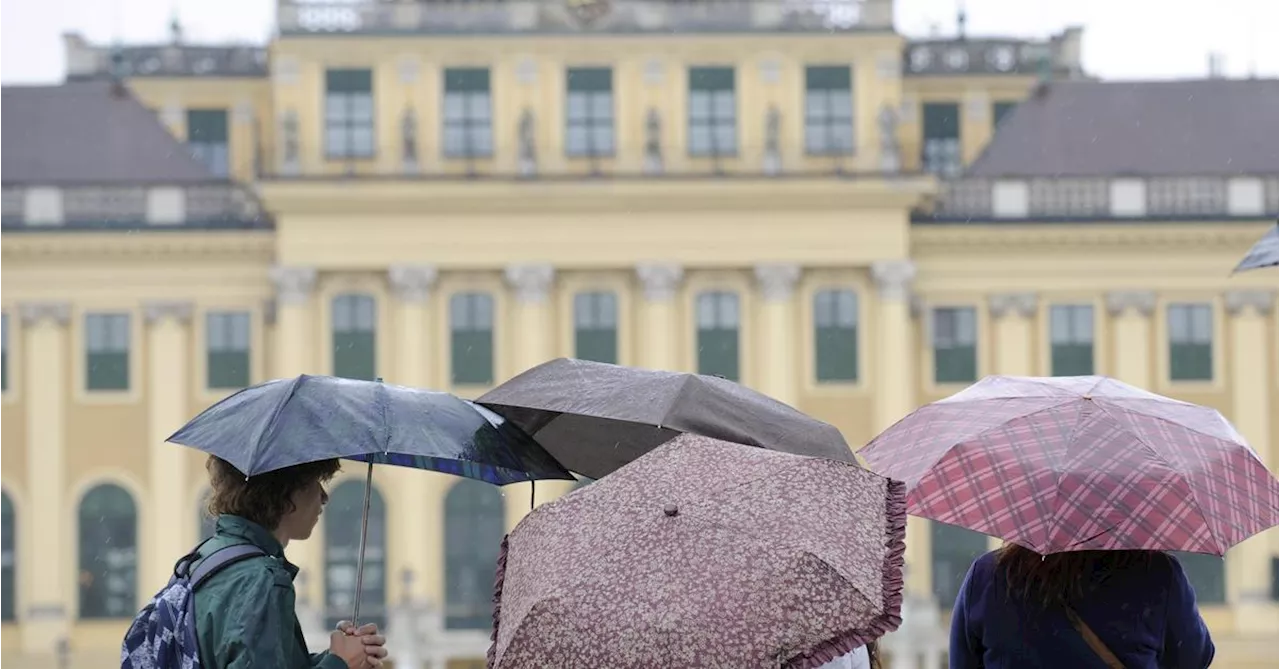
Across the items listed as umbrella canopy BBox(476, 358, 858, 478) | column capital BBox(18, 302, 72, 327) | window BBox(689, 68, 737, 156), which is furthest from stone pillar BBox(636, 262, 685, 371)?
umbrella canopy BBox(476, 358, 858, 478)

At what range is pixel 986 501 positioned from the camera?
5.04 m

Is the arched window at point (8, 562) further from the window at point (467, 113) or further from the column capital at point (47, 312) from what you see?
the window at point (467, 113)

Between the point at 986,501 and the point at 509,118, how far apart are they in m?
30.2

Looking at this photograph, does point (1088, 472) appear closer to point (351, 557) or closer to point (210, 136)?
point (351, 557)

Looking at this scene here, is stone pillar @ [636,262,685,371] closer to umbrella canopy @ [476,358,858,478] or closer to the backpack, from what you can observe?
umbrella canopy @ [476,358,858,478]

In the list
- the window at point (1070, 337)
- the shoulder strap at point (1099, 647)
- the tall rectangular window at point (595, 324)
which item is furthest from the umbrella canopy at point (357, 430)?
the window at point (1070, 337)

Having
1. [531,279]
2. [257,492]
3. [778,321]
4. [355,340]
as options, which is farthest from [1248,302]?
[257,492]

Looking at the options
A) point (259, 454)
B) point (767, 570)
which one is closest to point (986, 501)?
point (767, 570)

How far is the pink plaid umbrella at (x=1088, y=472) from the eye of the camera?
4816 mm

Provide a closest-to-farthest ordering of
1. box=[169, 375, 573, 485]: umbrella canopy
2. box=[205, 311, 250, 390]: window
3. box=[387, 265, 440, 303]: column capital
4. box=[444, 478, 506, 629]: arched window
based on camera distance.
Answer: box=[169, 375, 573, 485]: umbrella canopy < box=[444, 478, 506, 629]: arched window < box=[387, 265, 440, 303]: column capital < box=[205, 311, 250, 390]: window

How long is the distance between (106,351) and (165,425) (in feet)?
5.38

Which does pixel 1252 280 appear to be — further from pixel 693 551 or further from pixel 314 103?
pixel 693 551

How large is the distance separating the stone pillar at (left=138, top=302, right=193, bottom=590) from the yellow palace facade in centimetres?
5

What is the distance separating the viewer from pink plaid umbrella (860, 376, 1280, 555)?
482cm
